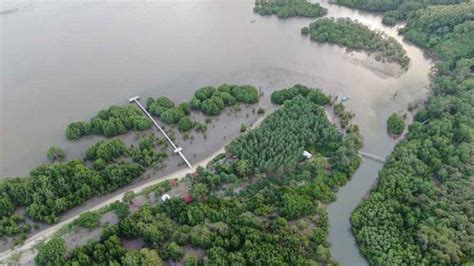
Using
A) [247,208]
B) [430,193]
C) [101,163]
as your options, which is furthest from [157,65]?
[430,193]

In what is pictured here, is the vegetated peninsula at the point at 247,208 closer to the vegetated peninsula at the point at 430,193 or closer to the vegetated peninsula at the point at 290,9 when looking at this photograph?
the vegetated peninsula at the point at 430,193

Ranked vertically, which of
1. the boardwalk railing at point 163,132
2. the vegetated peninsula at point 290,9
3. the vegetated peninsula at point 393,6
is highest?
the vegetated peninsula at point 290,9

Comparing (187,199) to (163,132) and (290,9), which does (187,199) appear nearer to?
(163,132)

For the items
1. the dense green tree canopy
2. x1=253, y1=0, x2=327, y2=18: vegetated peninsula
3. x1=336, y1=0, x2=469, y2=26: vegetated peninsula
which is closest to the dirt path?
the dense green tree canopy

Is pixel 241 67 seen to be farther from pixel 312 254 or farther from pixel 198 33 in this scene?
pixel 312 254

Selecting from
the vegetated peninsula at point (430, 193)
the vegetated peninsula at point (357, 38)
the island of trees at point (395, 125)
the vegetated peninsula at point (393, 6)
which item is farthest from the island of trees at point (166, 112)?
the vegetated peninsula at point (393, 6)

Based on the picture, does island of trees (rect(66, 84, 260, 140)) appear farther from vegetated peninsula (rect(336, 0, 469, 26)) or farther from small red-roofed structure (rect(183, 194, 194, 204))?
vegetated peninsula (rect(336, 0, 469, 26))
